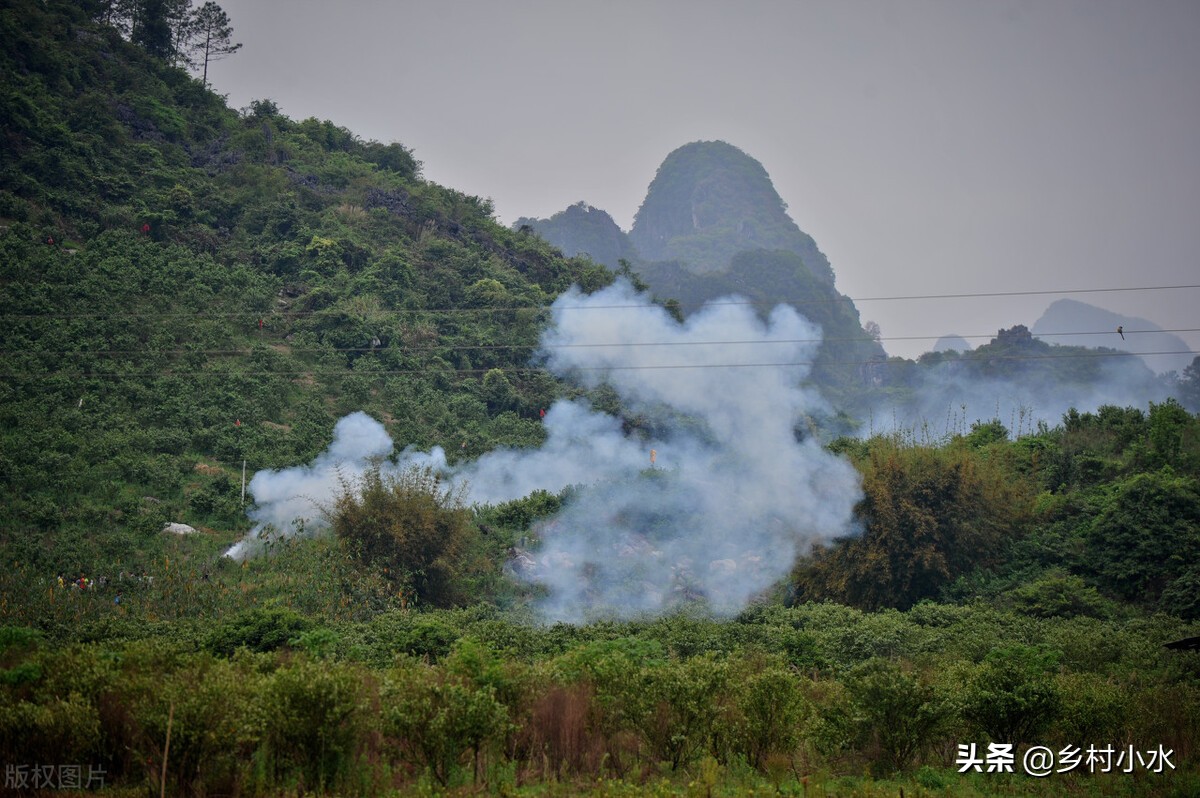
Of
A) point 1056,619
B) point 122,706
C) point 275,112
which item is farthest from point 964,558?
point 275,112

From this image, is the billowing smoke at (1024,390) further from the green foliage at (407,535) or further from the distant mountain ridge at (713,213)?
the green foliage at (407,535)

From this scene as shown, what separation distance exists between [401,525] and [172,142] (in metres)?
32.9

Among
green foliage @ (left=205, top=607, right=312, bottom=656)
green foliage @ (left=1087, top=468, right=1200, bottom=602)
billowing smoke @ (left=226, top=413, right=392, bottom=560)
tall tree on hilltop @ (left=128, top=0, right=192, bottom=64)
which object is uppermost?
tall tree on hilltop @ (left=128, top=0, right=192, bottom=64)

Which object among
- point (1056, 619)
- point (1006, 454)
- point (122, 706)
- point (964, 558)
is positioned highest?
point (1006, 454)

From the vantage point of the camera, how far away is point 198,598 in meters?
20.5

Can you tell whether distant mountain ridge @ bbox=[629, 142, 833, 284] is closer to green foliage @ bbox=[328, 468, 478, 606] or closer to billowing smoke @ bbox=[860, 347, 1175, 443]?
billowing smoke @ bbox=[860, 347, 1175, 443]

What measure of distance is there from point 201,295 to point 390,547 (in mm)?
17822

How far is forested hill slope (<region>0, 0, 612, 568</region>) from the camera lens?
85.8 feet

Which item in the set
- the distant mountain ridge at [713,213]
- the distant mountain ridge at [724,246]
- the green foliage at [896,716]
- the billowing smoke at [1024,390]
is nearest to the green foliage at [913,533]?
the green foliage at [896,716]

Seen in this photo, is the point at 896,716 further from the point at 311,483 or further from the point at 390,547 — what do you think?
the point at 311,483

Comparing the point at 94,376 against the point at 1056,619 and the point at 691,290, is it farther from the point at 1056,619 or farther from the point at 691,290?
the point at 691,290

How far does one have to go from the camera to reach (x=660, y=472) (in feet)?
92.3

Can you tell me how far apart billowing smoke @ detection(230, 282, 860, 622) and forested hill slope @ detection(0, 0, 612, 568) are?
4.76ft

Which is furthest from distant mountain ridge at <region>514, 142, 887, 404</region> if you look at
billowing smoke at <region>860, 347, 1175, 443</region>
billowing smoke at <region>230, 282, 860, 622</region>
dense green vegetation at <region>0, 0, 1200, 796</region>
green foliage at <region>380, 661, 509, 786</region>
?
green foliage at <region>380, 661, 509, 786</region>
